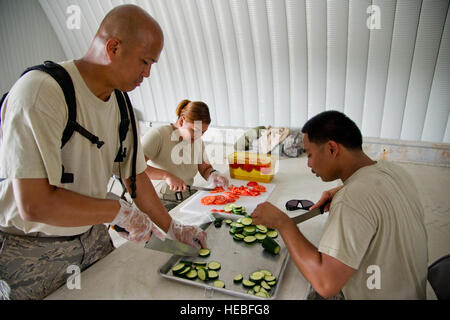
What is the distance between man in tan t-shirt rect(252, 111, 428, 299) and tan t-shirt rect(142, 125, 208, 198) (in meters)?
1.87

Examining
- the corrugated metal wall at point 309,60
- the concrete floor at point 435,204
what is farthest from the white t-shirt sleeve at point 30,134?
the corrugated metal wall at point 309,60

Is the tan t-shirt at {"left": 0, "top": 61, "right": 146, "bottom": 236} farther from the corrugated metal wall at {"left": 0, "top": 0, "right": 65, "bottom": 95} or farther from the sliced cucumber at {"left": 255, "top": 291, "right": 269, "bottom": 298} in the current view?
the corrugated metal wall at {"left": 0, "top": 0, "right": 65, "bottom": 95}

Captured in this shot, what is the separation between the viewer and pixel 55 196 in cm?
138

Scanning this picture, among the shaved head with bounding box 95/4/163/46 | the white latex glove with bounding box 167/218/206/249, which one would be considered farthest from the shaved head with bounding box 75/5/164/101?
the white latex glove with bounding box 167/218/206/249

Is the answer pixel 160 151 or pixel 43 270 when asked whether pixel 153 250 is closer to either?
pixel 43 270

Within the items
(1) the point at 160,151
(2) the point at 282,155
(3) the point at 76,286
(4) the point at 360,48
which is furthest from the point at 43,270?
(4) the point at 360,48

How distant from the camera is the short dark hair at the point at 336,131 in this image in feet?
5.69

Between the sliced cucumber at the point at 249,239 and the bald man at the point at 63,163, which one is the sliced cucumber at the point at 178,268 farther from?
the sliced cucumber at the point at 249,239

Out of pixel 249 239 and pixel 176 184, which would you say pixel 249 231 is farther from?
pixel 176 184

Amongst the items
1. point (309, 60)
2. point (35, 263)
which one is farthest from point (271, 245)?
point (309, 60)

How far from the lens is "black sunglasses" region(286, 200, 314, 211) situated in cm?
256

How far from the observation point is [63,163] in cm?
155

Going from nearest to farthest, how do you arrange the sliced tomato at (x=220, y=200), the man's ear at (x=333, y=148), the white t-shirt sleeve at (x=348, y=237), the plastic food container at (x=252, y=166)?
the white t-shirt sleeve at (x=348, y=237) → the man's ear at (x=333, y=148) → the sliced tomato at (x=220, y=200) → the plastic food container at (x=252, y=166)

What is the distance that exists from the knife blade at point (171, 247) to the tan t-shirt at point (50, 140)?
1.40 feet
